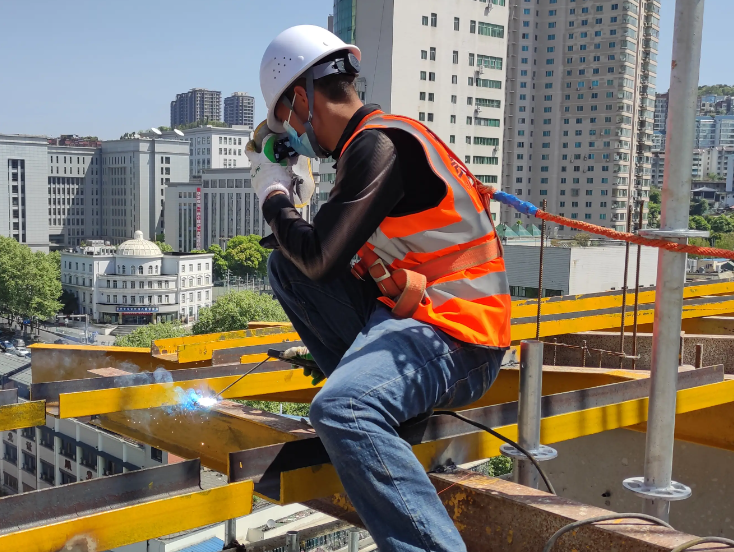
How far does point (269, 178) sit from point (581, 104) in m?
77.7

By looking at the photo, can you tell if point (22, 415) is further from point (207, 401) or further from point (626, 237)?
point (626, 237)

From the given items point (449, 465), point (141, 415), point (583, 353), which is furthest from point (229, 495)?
point (583, 353)

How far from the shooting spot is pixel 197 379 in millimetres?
3160

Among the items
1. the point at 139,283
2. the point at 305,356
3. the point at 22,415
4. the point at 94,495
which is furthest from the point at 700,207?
the point at 94,495

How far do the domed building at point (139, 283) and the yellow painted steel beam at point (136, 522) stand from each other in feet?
232

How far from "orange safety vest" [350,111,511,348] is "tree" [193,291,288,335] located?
42.5 meters

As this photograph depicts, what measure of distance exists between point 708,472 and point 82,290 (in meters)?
75.5

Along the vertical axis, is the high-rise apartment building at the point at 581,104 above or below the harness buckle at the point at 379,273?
above

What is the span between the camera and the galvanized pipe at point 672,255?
2418mm

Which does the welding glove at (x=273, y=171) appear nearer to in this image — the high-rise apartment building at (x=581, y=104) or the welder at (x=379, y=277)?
the welder at (x=379, y=277)

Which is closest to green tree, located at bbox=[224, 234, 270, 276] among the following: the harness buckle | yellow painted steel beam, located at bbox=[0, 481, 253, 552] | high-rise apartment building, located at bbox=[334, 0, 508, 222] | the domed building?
the domed building

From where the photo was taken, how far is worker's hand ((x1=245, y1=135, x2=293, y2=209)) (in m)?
2.60

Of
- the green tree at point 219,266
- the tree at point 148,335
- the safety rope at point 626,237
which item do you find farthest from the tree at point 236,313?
the safety rope at point 626,237

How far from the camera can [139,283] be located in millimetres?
71375
